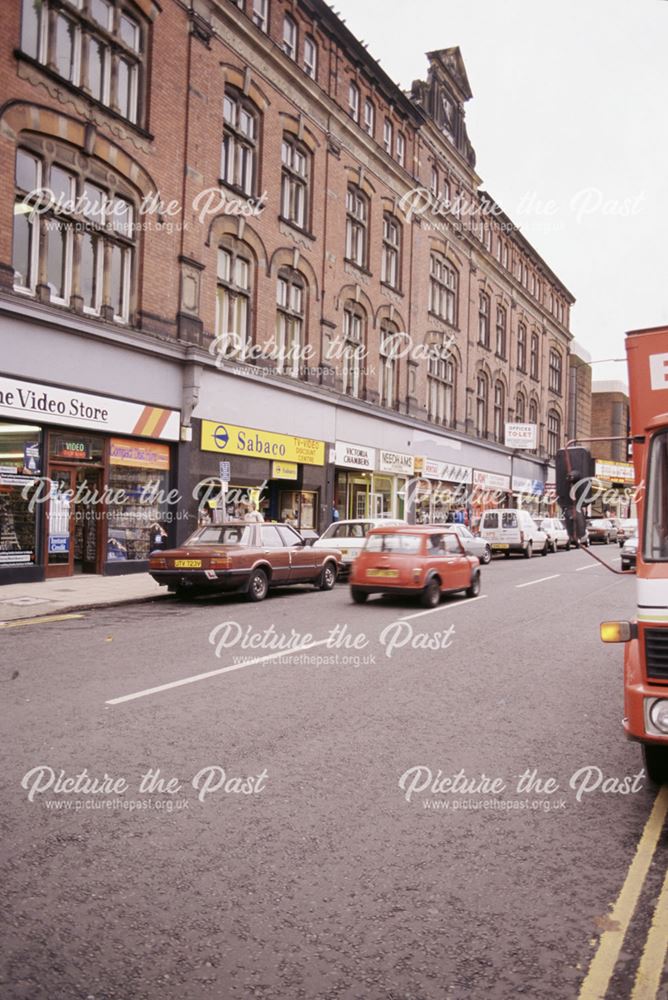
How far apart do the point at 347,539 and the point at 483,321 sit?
27.5 meters

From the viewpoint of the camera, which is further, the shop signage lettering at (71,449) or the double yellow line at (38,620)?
the shop signage lettering at (71,449)

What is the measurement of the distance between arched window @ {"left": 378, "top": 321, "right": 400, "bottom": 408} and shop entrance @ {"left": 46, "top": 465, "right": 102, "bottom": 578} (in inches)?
623

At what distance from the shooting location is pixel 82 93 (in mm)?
17562

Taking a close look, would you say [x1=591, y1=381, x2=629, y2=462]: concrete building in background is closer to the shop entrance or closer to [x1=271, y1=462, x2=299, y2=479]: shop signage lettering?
[x1=271, y1=462, x2=299, y2=479]: shop signage lettering

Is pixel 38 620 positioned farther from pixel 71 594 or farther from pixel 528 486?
pixel 528 486

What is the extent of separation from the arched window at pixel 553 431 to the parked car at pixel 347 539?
38.1m

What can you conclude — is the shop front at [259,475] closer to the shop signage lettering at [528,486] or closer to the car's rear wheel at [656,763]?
the car's rear wheel at [656,763]

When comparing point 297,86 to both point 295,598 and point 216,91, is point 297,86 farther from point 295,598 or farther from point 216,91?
point 295,598

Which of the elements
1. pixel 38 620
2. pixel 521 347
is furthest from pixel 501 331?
pixel 38 620

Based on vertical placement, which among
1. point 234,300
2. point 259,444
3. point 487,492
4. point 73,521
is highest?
point 234,300

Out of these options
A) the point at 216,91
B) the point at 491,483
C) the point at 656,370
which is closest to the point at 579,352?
the point at 491,483

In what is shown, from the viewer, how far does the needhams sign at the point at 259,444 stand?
21.7 metres

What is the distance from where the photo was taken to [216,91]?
2214cm

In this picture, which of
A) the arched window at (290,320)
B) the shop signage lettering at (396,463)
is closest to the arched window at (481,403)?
the shop signage lettering at (396,463)
